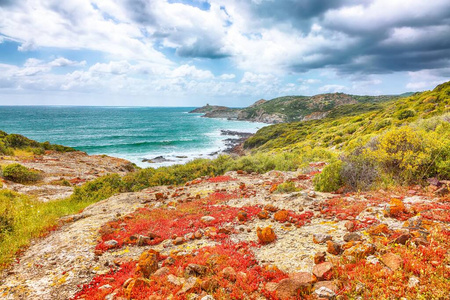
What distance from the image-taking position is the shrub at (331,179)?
9922 mm

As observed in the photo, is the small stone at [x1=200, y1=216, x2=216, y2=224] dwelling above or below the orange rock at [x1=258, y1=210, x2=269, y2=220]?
below

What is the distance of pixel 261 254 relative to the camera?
17.3 ft

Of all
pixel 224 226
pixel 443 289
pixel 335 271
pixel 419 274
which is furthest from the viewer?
pixel 224 226

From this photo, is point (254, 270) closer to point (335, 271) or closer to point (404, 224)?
point (335, 271)

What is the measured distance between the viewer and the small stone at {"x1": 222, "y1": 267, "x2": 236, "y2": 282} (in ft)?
14.0

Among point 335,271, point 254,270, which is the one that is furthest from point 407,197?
point 254,270

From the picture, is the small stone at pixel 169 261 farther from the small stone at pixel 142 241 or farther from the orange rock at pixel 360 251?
the orange rock at pixel 360 251

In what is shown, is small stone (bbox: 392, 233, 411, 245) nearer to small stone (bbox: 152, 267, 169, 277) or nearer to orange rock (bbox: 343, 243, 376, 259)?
orange rock (bbox: 343, 243, 376, 259)

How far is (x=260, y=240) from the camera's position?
5910mm

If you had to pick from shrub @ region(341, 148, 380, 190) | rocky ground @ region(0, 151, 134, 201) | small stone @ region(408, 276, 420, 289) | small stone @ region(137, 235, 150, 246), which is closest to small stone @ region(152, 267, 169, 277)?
small stone @ region(137, 235, 150, 246)

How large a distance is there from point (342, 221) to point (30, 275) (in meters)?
7.99

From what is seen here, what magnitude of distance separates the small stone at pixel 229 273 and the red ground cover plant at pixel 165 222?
2129 millimetres

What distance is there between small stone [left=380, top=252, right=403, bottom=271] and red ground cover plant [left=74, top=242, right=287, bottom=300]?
1695 millimetres

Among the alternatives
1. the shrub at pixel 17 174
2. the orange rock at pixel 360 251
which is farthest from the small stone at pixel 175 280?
the shrub at pixel 17 174
